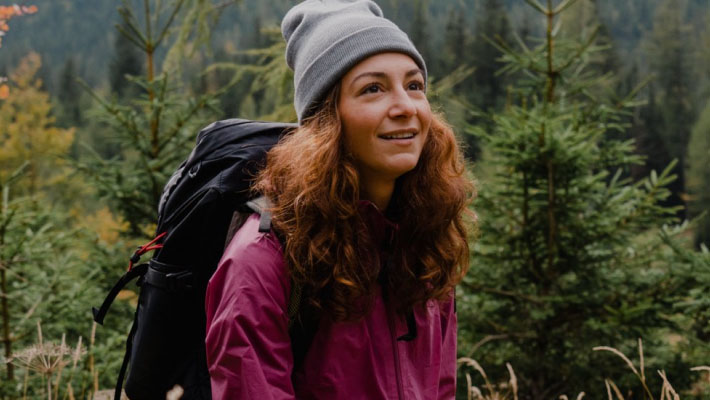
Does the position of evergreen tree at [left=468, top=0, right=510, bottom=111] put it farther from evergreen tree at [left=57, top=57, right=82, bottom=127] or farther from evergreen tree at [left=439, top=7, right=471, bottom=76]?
evergreen tree at [left=57, top=57, right=82, bottom=127]

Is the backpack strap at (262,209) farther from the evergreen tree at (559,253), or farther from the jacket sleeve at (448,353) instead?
the evergreen tree at (559,253)

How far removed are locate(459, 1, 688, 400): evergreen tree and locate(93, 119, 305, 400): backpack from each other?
3.05 m

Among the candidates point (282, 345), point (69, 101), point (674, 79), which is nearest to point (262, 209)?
point (282, 345)

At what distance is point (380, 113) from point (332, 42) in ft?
0.86

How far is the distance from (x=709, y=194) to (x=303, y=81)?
1516 inches

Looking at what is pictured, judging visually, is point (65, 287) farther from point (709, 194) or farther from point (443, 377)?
point (709, 194)

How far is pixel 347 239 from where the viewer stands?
5.82 ft

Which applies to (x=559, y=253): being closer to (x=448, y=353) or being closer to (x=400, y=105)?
(x=448, y=353)

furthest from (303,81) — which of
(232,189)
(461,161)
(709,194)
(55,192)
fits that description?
(709,194)

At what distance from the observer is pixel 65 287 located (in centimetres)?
490

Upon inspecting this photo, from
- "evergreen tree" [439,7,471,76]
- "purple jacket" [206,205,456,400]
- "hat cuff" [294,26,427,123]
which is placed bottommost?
"evergreen tree" [439,7,471,76]

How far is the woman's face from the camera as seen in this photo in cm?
180

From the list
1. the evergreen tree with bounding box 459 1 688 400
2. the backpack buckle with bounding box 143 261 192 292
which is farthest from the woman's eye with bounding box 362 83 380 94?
the evergreen tree with bounding box 459 1 688 400

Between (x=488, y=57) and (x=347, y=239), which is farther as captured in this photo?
(x=488, y=57)
